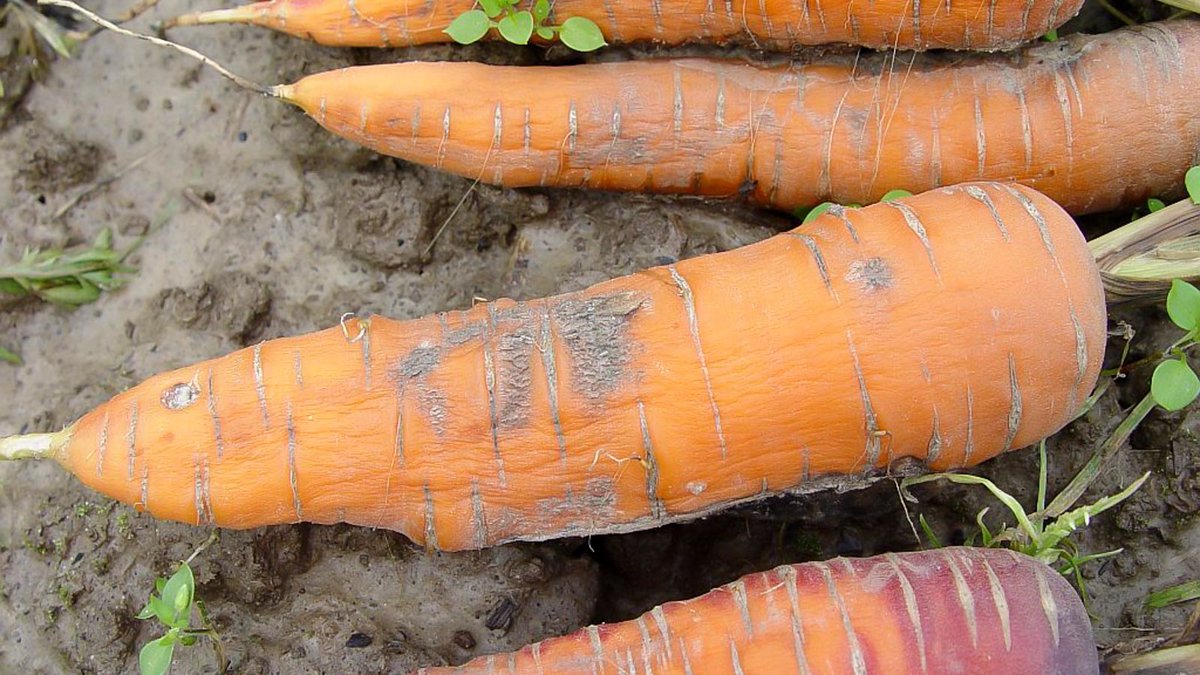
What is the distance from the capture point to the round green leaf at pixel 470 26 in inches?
72.9

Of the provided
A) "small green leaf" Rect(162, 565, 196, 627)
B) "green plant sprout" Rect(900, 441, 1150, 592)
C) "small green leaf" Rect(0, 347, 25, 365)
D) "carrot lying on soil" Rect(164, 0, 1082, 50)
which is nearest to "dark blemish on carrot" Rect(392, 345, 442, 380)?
→ "small green leaf" Rect(162, 565, 196, 627)

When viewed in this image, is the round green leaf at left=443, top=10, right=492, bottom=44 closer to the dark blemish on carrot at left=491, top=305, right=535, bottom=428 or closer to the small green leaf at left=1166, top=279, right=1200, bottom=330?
the dark blemish on carrot at left=491, top=305, right=535, bottom=428

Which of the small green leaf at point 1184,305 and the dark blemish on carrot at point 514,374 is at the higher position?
the small green leaf at point 1184,305

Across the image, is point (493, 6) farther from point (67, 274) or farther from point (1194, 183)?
point (1194, 183)

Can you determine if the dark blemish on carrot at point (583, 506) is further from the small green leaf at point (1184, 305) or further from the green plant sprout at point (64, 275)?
the green plant sprout at point (64, 275)

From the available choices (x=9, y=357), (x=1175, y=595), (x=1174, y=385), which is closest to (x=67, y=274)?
(x=9, y=357)

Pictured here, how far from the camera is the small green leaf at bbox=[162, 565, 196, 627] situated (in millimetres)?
1600

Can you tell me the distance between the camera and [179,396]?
5.53 feet

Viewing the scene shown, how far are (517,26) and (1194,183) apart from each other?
4.38 feet

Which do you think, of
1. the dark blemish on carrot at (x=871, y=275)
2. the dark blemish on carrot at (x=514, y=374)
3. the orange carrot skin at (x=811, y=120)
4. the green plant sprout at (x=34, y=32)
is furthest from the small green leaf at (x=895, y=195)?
the green plant sprout at (x=34, y=32)

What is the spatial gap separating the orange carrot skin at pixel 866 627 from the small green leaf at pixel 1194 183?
78 centimetres

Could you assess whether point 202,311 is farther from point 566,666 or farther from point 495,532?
point 566,666

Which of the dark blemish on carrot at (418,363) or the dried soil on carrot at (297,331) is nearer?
the dark blemish on carrot at (418,363)

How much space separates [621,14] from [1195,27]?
3.87 feet
